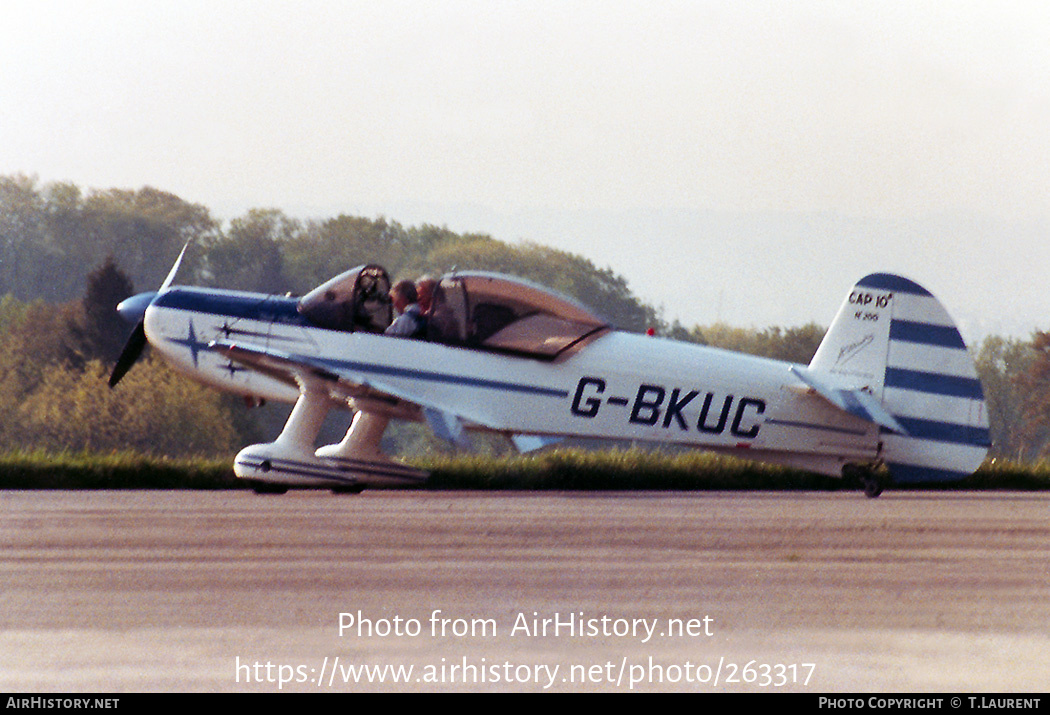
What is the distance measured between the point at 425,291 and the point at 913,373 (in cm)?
443

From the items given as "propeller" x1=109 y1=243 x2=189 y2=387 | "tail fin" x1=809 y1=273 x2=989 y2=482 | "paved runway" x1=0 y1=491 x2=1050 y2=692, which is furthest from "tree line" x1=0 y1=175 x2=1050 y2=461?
"paved runway" x1=0 y1=491 x2=1050 y2=692

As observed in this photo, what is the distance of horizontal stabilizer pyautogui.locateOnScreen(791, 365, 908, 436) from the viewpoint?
40.9 feet

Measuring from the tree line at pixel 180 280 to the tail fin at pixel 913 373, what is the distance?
5.13 m

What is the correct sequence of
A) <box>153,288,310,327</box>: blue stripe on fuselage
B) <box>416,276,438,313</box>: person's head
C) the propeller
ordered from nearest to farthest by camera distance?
<box>416,276,438,313</box>: person's head < <box>153,288,310,327</box>: blue stripe on fuselage < the propeller

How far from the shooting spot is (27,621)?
18.8ft

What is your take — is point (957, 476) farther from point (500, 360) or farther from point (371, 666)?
point (371, 666)

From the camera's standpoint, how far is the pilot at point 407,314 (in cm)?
1301

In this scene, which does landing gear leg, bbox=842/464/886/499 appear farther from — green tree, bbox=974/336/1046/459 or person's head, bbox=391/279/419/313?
green tree, bbox=974/336/1046/459

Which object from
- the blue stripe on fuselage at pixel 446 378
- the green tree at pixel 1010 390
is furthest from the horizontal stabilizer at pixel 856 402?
the green tree at pixel 1010 390

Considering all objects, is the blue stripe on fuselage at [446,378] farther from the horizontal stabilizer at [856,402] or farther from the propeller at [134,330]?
the propeller at [134,330]

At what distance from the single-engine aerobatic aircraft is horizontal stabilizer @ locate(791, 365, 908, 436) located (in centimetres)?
2

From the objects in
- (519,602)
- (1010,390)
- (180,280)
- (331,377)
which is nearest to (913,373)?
(331,377)
